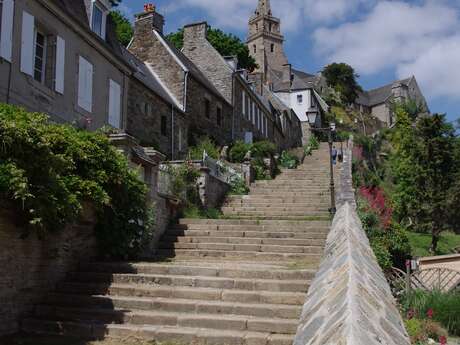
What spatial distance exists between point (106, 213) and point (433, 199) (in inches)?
947

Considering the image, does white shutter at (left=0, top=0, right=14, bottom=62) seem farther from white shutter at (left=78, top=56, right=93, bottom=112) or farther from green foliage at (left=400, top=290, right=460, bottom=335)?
green foliage at (left=400, top=290, right=460, bottom=335)

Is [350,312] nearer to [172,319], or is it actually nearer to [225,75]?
[172,319]

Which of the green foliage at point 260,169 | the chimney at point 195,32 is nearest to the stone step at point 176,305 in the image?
the green foliage at point 260,169

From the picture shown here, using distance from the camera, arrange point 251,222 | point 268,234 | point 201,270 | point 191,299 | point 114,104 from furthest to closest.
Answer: point 114,104 < point 251,222 < point 268,234 < point 201,270 < point 191,299

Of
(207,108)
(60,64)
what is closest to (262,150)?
(207,108)

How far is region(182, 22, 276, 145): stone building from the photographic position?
98.5 feet

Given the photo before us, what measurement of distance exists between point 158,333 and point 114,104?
11714 mm

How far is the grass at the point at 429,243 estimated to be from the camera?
2784cm

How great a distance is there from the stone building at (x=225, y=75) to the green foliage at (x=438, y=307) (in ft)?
68.1

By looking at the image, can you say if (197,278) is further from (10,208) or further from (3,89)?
(3,89)

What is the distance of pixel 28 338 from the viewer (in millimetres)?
5898

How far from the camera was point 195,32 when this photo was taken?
31.8m

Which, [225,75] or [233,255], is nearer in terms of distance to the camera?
[233,255]

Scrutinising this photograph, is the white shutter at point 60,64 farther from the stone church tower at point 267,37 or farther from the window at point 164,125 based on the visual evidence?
the stone church tower at point 267,37
